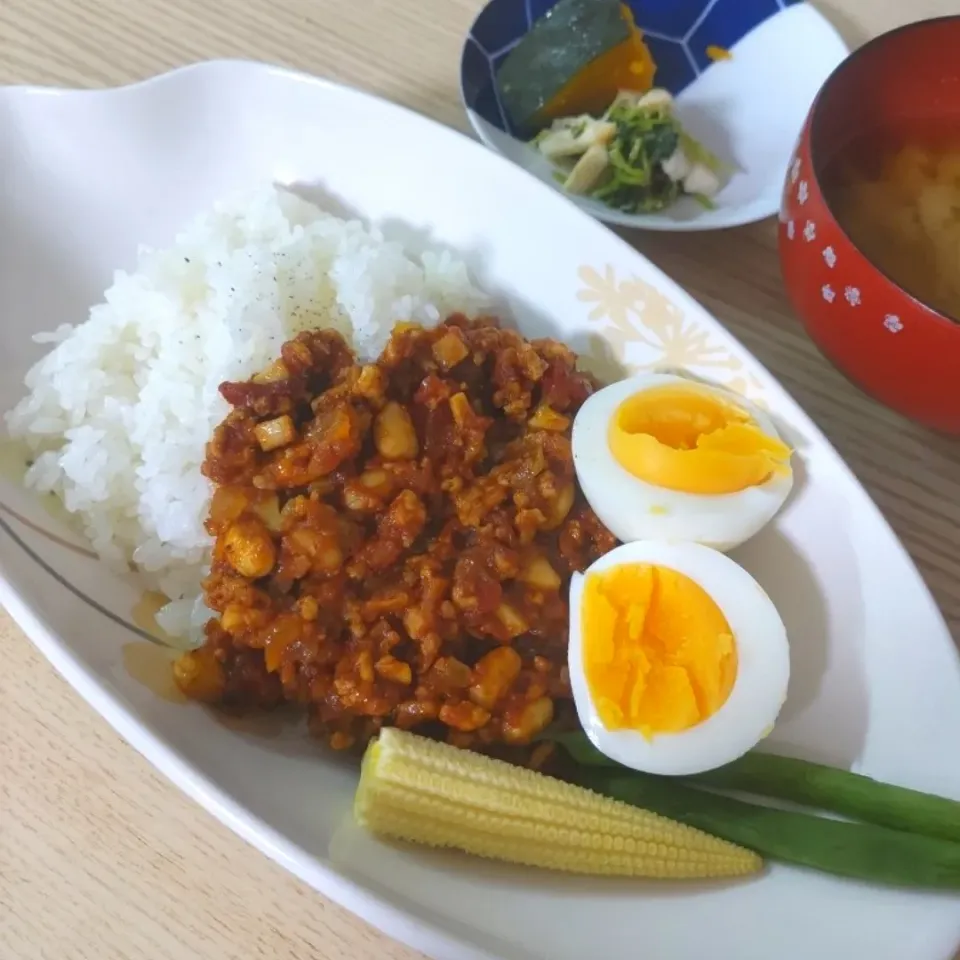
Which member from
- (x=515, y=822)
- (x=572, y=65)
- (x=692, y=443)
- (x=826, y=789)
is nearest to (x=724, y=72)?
(x=572, y=65)

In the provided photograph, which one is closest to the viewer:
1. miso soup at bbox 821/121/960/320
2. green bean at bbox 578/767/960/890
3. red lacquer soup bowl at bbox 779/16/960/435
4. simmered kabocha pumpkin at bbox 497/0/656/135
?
green bean at bbox 578/767/960/890

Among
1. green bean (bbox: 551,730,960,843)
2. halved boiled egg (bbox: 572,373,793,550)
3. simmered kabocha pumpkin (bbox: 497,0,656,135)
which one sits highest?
simmered kabocha pumpkin (bbox: 497,0,656,135)

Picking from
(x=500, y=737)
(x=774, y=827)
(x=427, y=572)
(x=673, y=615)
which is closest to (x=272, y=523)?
(x=427, y=572)

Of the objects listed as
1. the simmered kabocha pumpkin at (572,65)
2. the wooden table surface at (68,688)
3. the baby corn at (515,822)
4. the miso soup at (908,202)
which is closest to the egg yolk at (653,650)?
the baby corn at (515,822)

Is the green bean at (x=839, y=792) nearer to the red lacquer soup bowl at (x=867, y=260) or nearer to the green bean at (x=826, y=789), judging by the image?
the green bean at (x=826, y=789)

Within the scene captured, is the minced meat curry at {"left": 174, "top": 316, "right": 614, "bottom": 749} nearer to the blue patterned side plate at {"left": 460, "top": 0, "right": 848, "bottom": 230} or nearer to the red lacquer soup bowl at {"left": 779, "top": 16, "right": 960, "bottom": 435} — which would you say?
the red lacquer soup bowl at {"left": 779, "top": 16, "right": 960, "bottom": 435}

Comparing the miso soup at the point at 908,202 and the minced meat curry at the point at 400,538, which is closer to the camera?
the minced meat curry at the point at 400,538

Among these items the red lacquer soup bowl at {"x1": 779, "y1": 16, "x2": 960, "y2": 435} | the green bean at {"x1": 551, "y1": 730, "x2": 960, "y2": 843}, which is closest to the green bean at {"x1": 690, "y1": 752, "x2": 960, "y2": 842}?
the green bean at {"x1": 551, "y1": 730, "x2": 960, "y2": 843}
